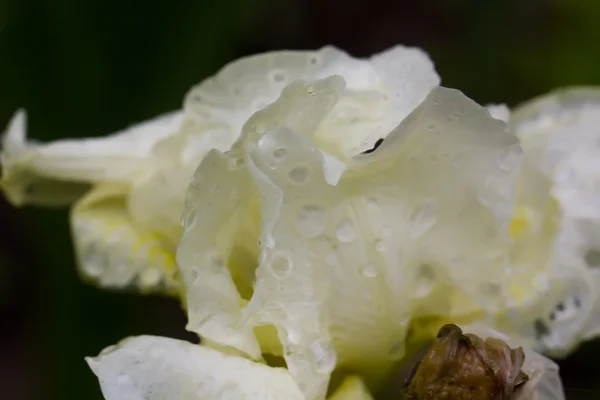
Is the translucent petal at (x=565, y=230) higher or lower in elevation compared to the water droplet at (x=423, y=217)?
lower

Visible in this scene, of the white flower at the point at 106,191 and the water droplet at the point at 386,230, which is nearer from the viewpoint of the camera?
the water droplet at the point at 386,230

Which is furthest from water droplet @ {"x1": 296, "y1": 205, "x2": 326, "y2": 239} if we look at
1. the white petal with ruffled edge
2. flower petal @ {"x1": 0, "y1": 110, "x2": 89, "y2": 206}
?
flower petal @ {"x1": 0, "y1": 110, "x2": 89, "y2": 206}

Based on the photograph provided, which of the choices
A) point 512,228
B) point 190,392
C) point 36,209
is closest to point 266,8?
point 36,209

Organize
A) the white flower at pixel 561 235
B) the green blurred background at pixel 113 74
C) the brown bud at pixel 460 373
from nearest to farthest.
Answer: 1. the brown bud at pixel 460 373
2. the white flower at pixel 561 235
3. the green blurred background at pixel 113 74

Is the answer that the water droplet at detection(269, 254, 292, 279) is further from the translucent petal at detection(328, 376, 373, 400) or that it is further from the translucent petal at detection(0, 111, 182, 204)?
the translucent petal at detection(0, 111, 182, 204)

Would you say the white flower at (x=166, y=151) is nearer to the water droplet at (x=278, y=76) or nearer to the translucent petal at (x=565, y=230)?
the water droplet at (x=278, y=76)

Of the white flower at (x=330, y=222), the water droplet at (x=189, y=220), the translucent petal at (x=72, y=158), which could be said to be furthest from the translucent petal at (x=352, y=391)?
the translucent petal at (x=72, y=158)

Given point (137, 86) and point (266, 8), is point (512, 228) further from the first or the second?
point (266, 8)
